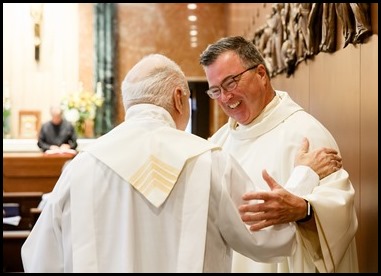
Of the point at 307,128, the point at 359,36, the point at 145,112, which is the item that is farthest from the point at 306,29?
the point at 145,112

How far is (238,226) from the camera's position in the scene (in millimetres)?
2195

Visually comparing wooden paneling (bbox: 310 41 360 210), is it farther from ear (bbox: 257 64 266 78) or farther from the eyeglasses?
the eyeglasses

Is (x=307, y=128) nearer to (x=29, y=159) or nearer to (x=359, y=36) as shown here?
(x=359, y=36)

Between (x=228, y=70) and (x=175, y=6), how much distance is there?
427 inches

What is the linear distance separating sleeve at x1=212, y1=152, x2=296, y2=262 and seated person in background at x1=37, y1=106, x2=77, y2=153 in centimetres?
969

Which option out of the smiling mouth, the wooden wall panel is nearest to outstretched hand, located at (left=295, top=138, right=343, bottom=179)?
the smiling mouth

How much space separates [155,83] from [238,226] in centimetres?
57

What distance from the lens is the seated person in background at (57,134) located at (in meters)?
11.7

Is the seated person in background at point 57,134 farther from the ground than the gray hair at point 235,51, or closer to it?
closer to it

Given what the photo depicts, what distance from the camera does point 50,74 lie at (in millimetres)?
13438

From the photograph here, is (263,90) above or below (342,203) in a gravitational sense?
above

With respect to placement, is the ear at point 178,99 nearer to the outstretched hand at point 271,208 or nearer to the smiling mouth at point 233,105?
the outstretched hand at point 271,208

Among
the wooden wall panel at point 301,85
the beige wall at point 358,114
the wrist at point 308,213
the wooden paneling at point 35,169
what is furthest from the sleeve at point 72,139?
the wrist at point 308,213

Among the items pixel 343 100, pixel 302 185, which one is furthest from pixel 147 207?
pixel 343 100
